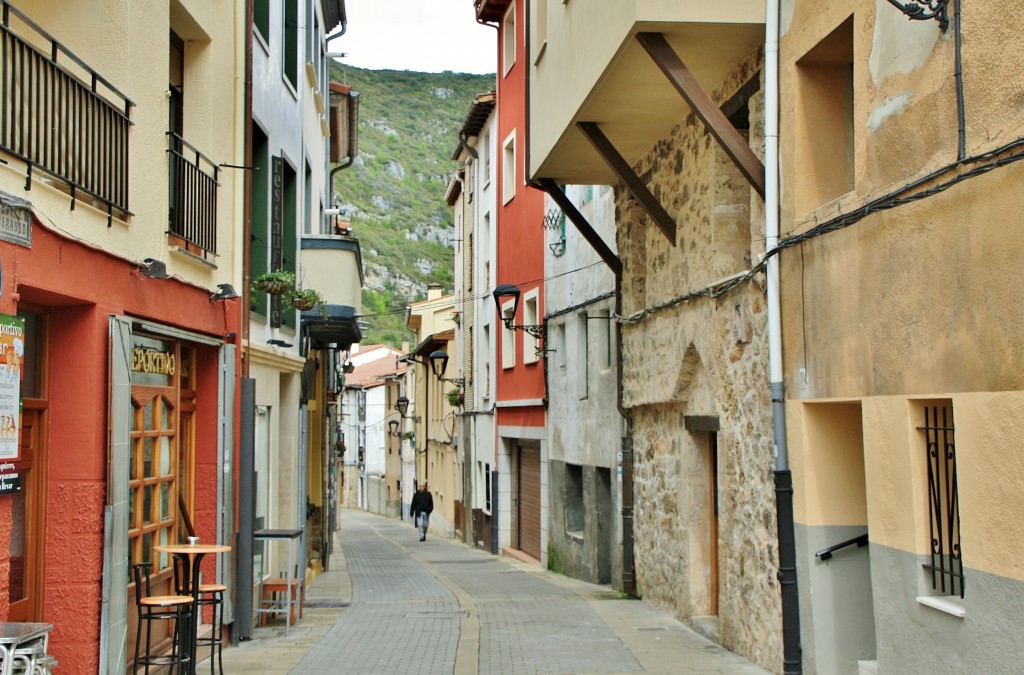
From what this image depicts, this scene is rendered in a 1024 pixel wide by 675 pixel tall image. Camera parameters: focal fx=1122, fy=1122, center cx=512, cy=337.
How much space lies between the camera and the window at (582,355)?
57.8 ft

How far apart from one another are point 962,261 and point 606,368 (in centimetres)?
1060

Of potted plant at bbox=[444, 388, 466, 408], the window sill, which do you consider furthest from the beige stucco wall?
potted plant at bbox=[444, 388, 466, 408]

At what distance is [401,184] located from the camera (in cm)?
11238

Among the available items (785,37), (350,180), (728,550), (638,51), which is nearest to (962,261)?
(785,37)

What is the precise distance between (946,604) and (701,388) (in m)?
5.10

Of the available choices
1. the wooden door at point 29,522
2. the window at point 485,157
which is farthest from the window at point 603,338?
the window at point 485,157

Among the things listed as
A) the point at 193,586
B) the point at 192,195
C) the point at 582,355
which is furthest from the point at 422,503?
the point at 193,586

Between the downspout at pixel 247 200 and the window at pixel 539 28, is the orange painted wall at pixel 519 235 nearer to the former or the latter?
the window at pixel 539 28

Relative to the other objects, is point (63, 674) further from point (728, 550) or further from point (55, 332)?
point (728, 550)

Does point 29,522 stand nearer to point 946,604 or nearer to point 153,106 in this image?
point 153,106

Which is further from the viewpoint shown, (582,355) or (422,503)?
(422,503)

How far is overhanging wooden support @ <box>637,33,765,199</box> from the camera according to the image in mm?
8742

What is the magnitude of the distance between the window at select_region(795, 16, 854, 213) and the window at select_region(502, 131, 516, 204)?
16056 mm

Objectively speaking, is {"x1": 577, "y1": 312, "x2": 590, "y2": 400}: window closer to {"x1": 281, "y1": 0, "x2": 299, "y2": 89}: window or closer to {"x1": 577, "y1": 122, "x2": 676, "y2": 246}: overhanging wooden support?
{"x1": 281, "y1": 0, "x2": 299, "y2": 89}: window
